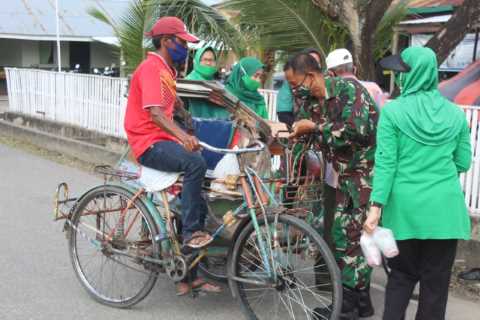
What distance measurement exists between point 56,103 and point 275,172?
8160 millimetres

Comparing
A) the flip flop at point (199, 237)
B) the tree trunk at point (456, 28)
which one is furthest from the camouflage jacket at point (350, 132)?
the tree trunk at point (456, 28)

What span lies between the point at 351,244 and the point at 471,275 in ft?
4.90

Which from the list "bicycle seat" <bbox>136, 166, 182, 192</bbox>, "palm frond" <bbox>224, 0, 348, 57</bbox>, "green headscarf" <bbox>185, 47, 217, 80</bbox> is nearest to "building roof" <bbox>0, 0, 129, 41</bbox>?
"palm frond" <bbox>224, 0, 348, 57</bbox>

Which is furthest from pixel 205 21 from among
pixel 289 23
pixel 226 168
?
pixel 226 168

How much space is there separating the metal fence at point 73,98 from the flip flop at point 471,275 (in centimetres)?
315

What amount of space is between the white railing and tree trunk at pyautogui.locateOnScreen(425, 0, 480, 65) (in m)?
4.71

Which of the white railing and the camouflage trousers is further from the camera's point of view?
the white railing

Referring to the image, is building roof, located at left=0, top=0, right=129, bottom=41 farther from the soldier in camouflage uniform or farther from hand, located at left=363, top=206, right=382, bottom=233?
hand, located at left=363, top=206, right=382, bottom=233

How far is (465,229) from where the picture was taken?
3.27 m

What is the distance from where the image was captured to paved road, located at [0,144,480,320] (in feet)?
14.1

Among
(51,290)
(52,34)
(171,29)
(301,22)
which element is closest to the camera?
(171,29)

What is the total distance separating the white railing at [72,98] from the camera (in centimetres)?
988

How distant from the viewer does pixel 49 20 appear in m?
22.2

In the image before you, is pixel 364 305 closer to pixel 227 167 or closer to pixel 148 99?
pixel 227 167
